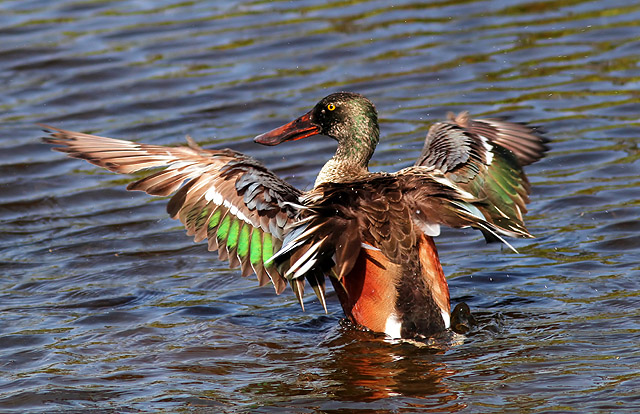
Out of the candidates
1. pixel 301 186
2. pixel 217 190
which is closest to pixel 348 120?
pixel 217 190

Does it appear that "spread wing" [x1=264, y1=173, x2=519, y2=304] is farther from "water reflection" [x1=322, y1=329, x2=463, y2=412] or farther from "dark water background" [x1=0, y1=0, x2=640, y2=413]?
"dark water background" [x1=0, y1=0, x2=640, y2=413]

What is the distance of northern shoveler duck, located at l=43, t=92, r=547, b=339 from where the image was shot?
5824 millimetres

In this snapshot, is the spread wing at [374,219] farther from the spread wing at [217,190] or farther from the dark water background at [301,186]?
the dark water background at [301,186]

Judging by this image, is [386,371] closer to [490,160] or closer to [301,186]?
[490,160]

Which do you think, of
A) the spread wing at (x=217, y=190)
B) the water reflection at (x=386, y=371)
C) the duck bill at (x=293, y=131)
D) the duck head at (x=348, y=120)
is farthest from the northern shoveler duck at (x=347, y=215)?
the duck bill at (x=293, y=131)

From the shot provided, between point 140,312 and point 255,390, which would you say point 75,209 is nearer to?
point 140,312

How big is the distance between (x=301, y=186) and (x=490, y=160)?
2679 millimetres

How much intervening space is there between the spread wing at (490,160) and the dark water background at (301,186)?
68 centimetres

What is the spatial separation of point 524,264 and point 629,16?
608cm

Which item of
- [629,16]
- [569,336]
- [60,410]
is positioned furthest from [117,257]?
[629,16]

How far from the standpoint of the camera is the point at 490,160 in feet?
22.4

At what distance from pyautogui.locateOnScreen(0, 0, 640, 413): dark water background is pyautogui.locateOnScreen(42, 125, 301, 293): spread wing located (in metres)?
0.61

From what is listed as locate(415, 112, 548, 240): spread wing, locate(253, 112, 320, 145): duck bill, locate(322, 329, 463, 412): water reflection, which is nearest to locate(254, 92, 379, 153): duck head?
locate(253, 112, 320, 145): duck bill

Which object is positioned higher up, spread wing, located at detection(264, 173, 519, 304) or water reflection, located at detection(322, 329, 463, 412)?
spread wing, located at detection(264, 173, 519, 304)
